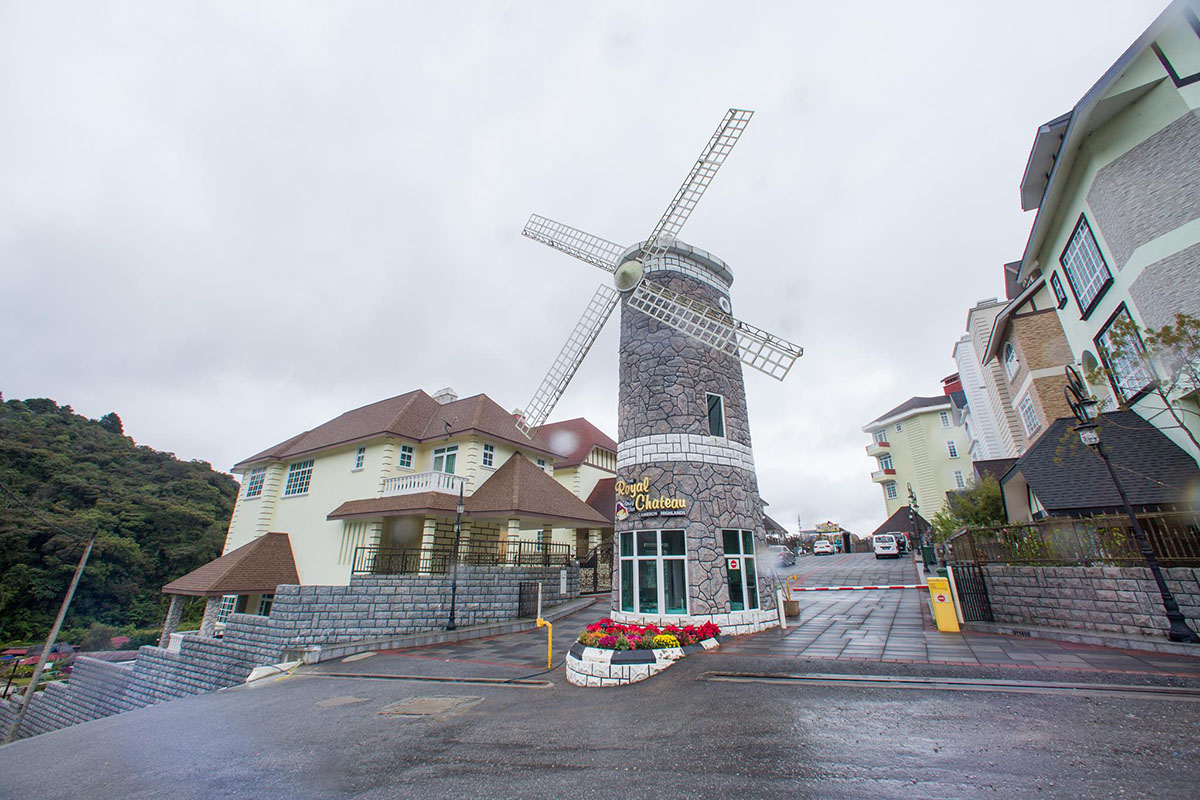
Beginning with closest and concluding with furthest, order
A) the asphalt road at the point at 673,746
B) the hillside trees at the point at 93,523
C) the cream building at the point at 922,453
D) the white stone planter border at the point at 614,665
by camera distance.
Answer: the asphalt road at the point at 673,746 → the white stone planter border at the point at 614,665 → the hillside trees at the point at 93,523 → the cream building at the point at 922,453

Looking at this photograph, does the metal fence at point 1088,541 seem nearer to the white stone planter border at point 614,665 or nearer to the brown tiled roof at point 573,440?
the white stone planter border at point 614,665

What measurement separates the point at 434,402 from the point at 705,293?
17633 mm

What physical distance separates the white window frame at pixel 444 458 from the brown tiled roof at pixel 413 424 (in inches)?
31.8

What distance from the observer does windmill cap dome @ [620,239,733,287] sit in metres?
15.6

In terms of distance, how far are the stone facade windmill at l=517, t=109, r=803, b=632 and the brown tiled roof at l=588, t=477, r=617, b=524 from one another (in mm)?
15282

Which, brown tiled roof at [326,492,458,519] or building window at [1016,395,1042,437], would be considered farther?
building window at [1016,395,1042,437]

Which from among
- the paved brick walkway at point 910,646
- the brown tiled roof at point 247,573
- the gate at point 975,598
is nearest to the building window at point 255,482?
the brown tiled roof at point 247,573

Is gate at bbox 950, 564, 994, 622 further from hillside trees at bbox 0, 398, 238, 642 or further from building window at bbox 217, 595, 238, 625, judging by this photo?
hillside trees at bbox 0, 398, 238, 642

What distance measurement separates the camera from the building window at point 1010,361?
876 inches

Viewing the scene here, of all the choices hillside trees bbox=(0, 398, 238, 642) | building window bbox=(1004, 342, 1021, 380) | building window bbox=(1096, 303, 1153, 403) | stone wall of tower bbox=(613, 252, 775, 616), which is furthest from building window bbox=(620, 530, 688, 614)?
hillside trees bbox=(0, 398, 238, 642)

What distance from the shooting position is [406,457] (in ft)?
75.0

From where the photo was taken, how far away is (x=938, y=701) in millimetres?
6535

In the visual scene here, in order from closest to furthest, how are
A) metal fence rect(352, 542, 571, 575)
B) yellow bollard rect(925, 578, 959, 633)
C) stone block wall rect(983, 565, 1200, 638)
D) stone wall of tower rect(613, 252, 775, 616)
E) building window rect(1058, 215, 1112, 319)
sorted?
stone block wall rect(983, 565, 1200, 638) → yellow bollard rect(925, 578, 959, 633) → stone wall of tower rect(613, 252, 775, 616) → building window rect(1058, 215, 1112, 319) → metal fence rect(352, 542, 571, 575)

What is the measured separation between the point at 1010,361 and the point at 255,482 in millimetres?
40950
